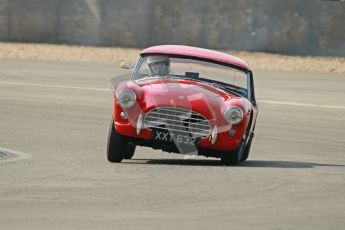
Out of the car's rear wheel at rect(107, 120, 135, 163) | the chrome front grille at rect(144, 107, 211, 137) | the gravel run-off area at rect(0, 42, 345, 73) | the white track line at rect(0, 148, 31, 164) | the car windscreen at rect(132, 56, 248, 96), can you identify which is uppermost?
the chrome front grille at rect(144, 107, 211, 137)

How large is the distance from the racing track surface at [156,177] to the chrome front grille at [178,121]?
405 mm

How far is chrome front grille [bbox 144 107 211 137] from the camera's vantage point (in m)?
11.3

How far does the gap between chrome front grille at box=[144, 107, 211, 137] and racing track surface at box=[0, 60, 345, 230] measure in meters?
0.40

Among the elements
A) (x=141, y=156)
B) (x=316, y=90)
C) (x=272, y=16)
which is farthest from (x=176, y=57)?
(x=272, y=16)

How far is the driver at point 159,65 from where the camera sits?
12523 millimetres

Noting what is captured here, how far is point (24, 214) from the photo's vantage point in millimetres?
8312

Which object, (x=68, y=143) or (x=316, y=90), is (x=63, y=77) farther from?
(x=68, y=143)

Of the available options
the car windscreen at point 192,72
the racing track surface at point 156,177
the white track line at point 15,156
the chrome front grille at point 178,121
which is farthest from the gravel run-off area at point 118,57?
the chrome front grille at point 178,121

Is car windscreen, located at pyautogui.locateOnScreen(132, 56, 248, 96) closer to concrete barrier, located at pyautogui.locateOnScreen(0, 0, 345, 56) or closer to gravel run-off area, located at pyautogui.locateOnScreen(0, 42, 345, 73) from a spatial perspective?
gravel run-off area, located at pyautogui.locateOnScreen(0, 42, 345, 73)

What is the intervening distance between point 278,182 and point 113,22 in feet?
59.0

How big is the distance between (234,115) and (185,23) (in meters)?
16.3

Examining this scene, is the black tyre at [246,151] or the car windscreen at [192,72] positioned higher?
the car windscreen at [192,72]

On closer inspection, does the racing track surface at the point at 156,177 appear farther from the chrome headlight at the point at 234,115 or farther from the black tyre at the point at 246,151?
the chrome headlight at the point at 234,115

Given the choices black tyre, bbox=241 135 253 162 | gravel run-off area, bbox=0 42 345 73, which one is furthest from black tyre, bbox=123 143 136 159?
gravel run-off area, bbox=0 42 345 73
